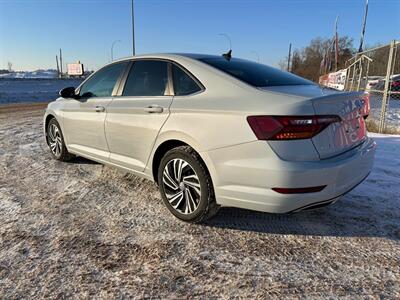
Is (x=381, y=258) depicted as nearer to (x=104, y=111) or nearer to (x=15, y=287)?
(x=15, y=287)

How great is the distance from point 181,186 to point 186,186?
67mm

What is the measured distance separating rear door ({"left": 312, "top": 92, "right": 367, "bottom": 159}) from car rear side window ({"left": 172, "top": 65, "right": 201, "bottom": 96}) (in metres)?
1.16

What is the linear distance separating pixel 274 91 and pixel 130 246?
1789 millimetres

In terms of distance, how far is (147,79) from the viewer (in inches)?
156

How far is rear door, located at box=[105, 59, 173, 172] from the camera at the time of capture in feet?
12.0

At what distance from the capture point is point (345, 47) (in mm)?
65875

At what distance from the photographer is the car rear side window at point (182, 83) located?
135 inches

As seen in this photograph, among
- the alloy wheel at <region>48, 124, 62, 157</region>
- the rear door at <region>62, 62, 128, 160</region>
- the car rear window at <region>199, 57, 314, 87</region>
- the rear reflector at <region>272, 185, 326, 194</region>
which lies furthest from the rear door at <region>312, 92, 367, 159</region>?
the alloy wheel at <region>48, 124, 62, 157</region>

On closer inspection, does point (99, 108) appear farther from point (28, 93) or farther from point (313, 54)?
point (313, 54)

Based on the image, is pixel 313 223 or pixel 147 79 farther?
pixel 147 79

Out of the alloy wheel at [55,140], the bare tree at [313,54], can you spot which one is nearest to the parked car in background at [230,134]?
the alloy wheel at [55,140]

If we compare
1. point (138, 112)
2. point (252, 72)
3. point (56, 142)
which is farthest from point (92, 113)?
point (252, 72)

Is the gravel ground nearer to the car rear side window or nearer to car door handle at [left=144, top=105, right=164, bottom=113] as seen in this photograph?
car door handle at [left=144, top=105, right=164, bottom=113]

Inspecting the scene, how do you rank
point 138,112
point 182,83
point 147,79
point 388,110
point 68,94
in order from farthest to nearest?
1. point 388,110
2. point 68,94
3. point 147,79
4. point 138,112
5. point 182,83
